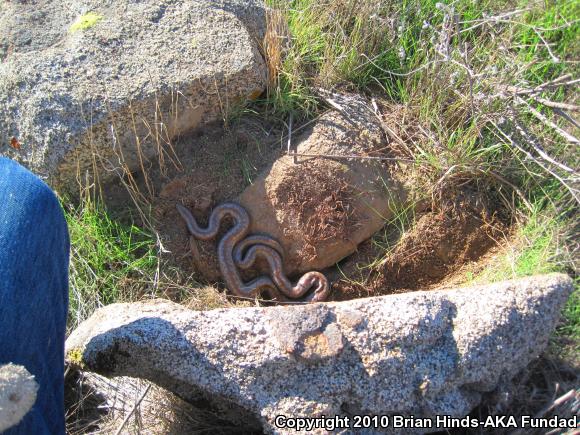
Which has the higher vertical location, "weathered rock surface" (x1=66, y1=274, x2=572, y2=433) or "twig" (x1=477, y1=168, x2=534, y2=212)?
"weathered rock surface" (x1=66, y1=274, x2=572, y2=433)

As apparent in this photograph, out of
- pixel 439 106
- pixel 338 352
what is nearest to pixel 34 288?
pixel 338 352

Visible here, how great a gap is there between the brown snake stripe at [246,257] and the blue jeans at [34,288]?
5.26ft

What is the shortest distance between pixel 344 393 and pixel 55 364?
1.21m

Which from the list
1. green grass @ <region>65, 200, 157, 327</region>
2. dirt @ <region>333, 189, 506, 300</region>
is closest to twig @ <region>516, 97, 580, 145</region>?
dirt @ <region>333, 189, 506, 300</region>

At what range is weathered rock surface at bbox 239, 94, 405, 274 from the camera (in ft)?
13.7

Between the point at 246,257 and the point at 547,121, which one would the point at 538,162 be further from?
the point at 246,257

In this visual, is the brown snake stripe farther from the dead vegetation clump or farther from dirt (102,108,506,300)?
the dead vegetation clump

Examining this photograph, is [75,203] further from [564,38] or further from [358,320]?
[564,38]

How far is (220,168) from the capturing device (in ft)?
13.8

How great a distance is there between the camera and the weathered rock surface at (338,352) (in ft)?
8.16

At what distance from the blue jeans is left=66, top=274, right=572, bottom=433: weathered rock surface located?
0.81ft

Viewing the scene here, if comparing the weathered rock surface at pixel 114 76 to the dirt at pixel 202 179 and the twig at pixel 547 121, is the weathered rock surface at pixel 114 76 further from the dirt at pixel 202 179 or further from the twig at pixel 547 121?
the twig at pixel 547 121

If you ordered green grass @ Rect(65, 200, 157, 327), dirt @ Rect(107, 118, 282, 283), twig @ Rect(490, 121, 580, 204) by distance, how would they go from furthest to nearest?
dirt @ Rect(107, 118, 282, 283) → green grass @ Rect(65, 200, 157, 327) → twig @ Rect(490, 121, 580, 204)

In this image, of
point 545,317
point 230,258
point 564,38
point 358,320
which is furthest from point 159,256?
point 564,38
